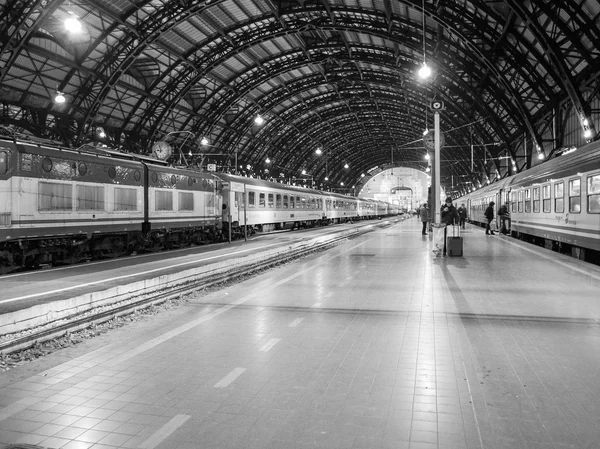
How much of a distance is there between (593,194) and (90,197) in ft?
49.1

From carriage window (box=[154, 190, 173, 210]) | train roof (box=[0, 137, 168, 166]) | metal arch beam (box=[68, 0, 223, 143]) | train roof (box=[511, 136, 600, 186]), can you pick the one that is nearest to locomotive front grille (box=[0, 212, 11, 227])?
train roof (box=[0, 137, 168, 166])

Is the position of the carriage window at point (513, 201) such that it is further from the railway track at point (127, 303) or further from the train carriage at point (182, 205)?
the train carriage at point (182, 205)

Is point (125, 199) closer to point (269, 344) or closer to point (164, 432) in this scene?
→ point (269, 344)

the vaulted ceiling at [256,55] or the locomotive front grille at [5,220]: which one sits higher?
the vaulted ceiling at [256,55]

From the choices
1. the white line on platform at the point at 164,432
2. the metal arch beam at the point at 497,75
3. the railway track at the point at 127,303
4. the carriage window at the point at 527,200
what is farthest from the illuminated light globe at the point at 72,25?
the carriage window at the point at 527,200

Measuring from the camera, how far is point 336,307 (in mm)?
8281

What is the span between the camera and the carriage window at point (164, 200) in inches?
734

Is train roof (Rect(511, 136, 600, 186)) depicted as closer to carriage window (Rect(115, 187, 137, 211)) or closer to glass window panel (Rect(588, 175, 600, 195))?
glass window panel (Rect(588, 175, 600, 195))

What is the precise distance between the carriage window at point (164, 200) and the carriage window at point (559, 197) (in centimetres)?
1474

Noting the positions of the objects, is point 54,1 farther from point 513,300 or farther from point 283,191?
point 513,300

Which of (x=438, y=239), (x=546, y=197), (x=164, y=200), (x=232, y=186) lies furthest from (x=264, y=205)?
(x=546, y=197)

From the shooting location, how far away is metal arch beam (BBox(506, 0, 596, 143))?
22094 millimetres

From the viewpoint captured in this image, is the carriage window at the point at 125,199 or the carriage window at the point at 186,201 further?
the carriage window at the point at 186,201

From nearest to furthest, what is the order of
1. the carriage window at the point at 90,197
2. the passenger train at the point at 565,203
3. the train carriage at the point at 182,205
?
the passenger train at the point at 565,203 → the carriage window at the point at 90,197 → the train carriage at the point at 182,205
